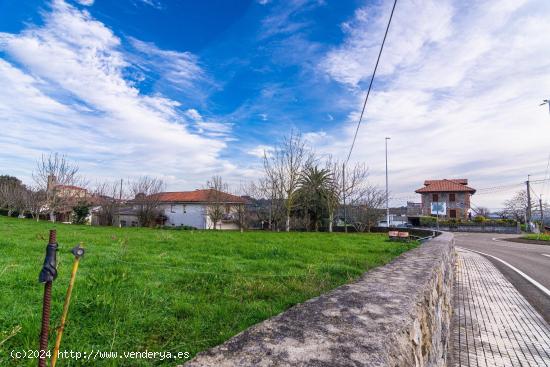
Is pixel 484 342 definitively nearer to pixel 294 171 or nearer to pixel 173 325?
pixel 173 325

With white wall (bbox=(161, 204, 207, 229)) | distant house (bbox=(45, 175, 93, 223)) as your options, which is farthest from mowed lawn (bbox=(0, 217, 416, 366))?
white wall (bbox=(161, 204, 207, 229))

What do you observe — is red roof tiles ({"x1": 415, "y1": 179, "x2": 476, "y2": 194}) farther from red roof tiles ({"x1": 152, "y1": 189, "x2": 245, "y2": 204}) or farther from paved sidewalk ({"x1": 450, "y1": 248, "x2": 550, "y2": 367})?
paved sidewalk ({"x1": 450, "y1": 248, "x2": 550, "y2": 367})

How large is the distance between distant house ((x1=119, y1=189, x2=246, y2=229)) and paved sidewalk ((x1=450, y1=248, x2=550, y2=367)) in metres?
28.3

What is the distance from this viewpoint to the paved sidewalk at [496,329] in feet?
12.0

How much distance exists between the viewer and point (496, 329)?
4.58m

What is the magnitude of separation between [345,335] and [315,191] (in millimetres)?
28832

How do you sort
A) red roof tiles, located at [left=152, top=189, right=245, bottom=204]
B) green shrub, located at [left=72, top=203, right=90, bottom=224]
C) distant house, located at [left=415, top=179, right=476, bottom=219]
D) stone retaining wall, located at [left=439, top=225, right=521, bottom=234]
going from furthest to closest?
distant house, located at [left=415, top=179, right=476, bottom=219] → stone retaining wall, located at [left=439, top=225, right=521, bottom=234] → red roof tiles, located at [left=152, top=189, right=245, bottom=204] → green shrub, located at [left=72, top=203, right=90, bottom=224]

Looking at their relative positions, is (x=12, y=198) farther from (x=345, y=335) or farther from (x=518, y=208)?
(x=518, y=208)

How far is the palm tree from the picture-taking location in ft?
97.8

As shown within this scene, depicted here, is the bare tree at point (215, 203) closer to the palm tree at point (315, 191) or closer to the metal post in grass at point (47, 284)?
the palm tree at point (315, 191)

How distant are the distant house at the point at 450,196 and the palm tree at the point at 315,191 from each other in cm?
2763

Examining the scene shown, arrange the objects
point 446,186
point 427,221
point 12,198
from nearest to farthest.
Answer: point 12,198, point 427,221, point 446,186

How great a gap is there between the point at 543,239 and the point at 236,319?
2662 cm

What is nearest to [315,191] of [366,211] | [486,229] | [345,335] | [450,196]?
[366,211]
